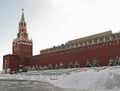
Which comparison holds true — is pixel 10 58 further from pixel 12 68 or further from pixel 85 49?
pixel 85 49

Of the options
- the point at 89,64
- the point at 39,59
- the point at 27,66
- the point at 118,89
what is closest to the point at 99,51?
the point at 89,64

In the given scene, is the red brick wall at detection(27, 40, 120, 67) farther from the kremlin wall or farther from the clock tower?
the clock tower

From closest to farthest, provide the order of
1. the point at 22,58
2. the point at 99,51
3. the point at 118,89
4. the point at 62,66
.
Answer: the point at 118,89 → the point at 99,51 → the point at 62,66 → the point at 22,58

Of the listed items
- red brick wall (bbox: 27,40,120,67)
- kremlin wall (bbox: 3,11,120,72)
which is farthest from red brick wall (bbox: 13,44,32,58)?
red brick wall (bbox: 27,40,120,67)

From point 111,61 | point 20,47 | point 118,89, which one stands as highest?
point 20,47

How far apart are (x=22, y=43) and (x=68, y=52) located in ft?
76.1

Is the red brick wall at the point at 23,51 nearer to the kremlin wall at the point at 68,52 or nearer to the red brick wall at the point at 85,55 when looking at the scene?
the kremlin wall at the point at 68,52

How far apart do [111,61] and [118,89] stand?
107 ft

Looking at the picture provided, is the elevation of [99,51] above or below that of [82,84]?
above

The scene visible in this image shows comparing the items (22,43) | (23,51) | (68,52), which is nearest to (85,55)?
(68,52)

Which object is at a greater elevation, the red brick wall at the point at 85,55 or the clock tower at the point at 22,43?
the clock tower at the point at 22,43

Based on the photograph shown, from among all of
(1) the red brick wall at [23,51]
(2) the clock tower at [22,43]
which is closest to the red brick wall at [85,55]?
(1) the red brick wall at [23,51]

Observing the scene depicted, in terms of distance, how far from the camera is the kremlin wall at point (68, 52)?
2090 inches

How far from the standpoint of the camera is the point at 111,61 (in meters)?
49.1
